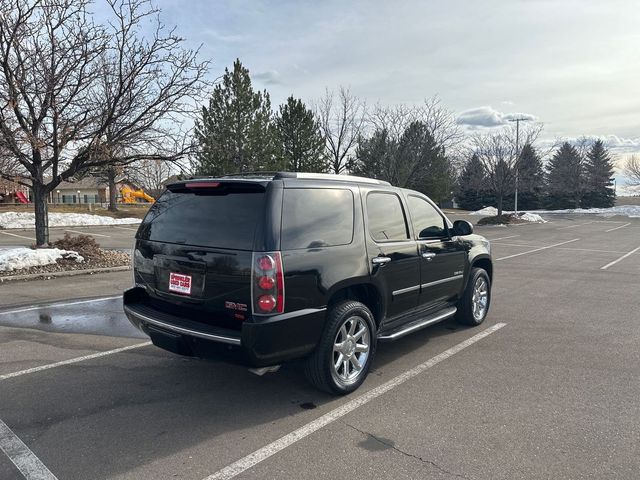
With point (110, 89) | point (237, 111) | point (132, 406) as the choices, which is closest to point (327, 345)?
point (132, 406)

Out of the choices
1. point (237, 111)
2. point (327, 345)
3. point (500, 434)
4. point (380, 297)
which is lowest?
point (500, 434)

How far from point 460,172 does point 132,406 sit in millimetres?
63160

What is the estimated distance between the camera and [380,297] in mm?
4371

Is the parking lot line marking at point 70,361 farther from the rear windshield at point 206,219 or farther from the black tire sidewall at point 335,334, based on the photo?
the black tire sidewall at point 335,334

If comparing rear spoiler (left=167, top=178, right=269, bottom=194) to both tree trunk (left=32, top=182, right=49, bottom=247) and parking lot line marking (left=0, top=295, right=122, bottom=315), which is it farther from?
tree trunk (left=32, top=182, right=49, bottom=247)

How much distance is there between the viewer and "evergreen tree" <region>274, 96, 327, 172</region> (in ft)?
99.7

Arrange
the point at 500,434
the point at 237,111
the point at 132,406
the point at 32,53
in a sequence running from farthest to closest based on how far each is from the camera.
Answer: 1. the point at 237,111
2. the point at 32,53
3. the point at 132,406
4. the point at 500,434

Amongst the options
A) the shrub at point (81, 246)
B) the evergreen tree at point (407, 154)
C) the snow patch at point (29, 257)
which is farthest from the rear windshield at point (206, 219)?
the evergreen tree at point (407, 154)

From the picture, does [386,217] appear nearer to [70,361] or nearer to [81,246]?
[70,361]

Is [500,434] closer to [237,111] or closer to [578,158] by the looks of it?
[237,111]

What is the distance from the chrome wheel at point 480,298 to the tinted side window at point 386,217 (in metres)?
1.83

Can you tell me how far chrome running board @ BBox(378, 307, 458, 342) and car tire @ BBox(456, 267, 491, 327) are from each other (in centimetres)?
41

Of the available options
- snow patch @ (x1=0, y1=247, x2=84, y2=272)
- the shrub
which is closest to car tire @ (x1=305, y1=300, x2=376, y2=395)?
snow patch @ (x1=0, y1=247, x2=84, y2=272)

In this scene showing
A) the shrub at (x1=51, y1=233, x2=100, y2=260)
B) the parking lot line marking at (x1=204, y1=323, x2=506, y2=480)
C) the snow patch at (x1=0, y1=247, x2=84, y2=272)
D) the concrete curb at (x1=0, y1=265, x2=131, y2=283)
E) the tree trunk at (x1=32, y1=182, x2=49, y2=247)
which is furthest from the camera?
the shrub at (x1=51, y1=233, x2=100, y2=260)
